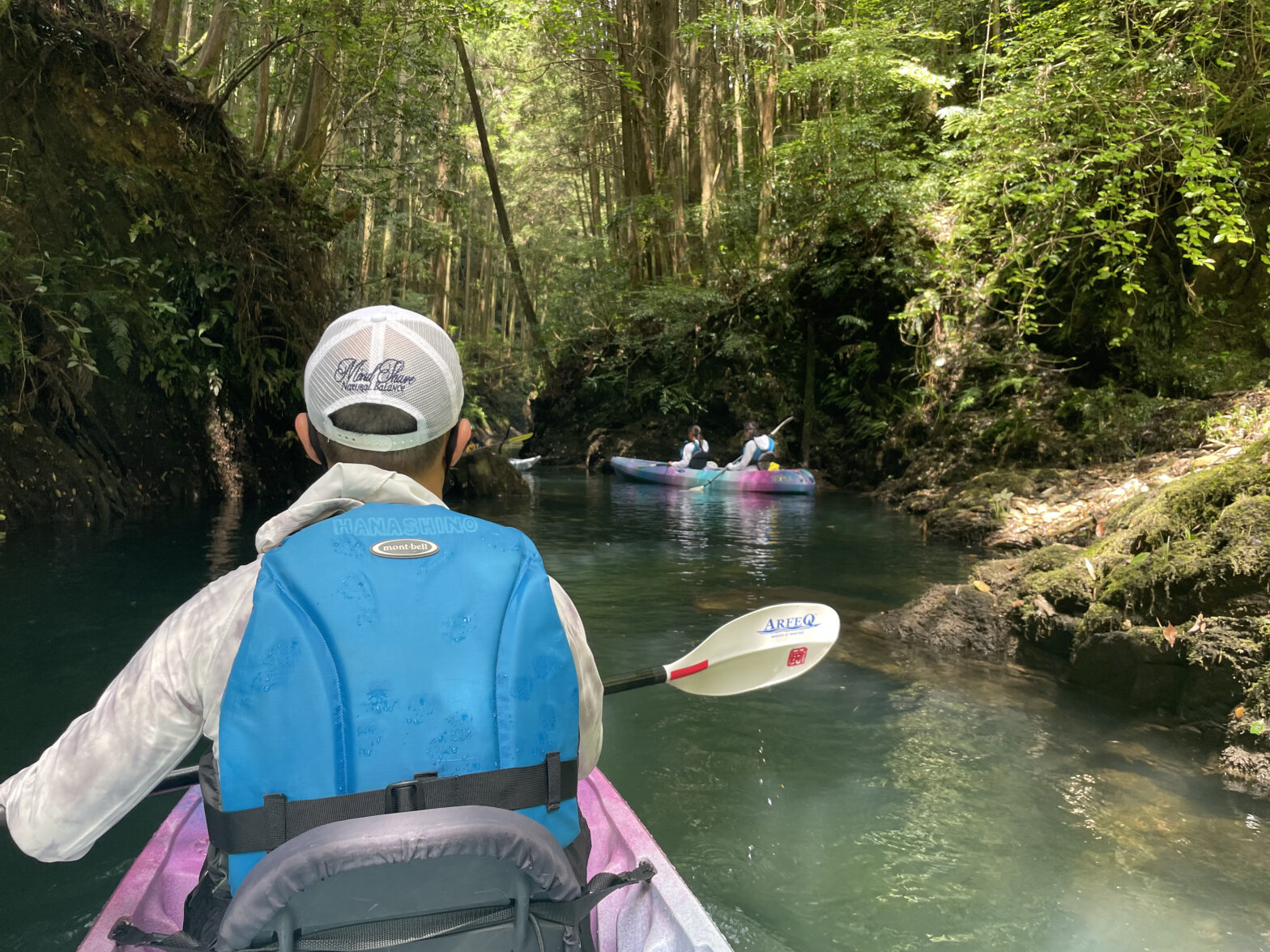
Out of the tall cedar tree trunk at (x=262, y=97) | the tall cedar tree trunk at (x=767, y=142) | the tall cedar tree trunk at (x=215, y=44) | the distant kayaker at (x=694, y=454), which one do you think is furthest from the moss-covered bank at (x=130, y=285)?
the tall cedar tree trunk at (x=767, y=142)

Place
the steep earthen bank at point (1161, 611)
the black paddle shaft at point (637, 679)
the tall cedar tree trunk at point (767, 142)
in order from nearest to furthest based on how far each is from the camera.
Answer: the black paddle shaft at point (637, 679) < the steep earthen bank at point (1161, 611) < the tall cedar tree trunk at point (767, 142)

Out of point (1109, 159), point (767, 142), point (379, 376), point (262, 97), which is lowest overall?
point (379, 376)

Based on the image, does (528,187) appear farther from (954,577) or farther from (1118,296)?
(954,577)

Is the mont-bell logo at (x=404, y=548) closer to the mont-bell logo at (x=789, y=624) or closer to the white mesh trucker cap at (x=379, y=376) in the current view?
the white mesh trucker cap at (x=379, y=376)

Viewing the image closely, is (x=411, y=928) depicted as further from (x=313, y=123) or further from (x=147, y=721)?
(x=313, y=123)

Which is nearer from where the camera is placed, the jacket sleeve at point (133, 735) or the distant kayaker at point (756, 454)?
the jacket sleeve at point (133, 735)

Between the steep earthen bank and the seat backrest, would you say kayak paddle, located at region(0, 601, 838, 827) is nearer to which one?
the seat backrest

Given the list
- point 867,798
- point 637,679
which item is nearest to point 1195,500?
point 867,798

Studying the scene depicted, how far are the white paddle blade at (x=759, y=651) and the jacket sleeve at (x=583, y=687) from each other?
1.43 meters

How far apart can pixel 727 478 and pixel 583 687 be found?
42.1 ft

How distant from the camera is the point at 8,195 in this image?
8.29 meters

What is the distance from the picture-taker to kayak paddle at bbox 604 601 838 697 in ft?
9.82

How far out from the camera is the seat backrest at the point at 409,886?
1023 millimetres

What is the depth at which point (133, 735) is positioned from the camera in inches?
48.4
